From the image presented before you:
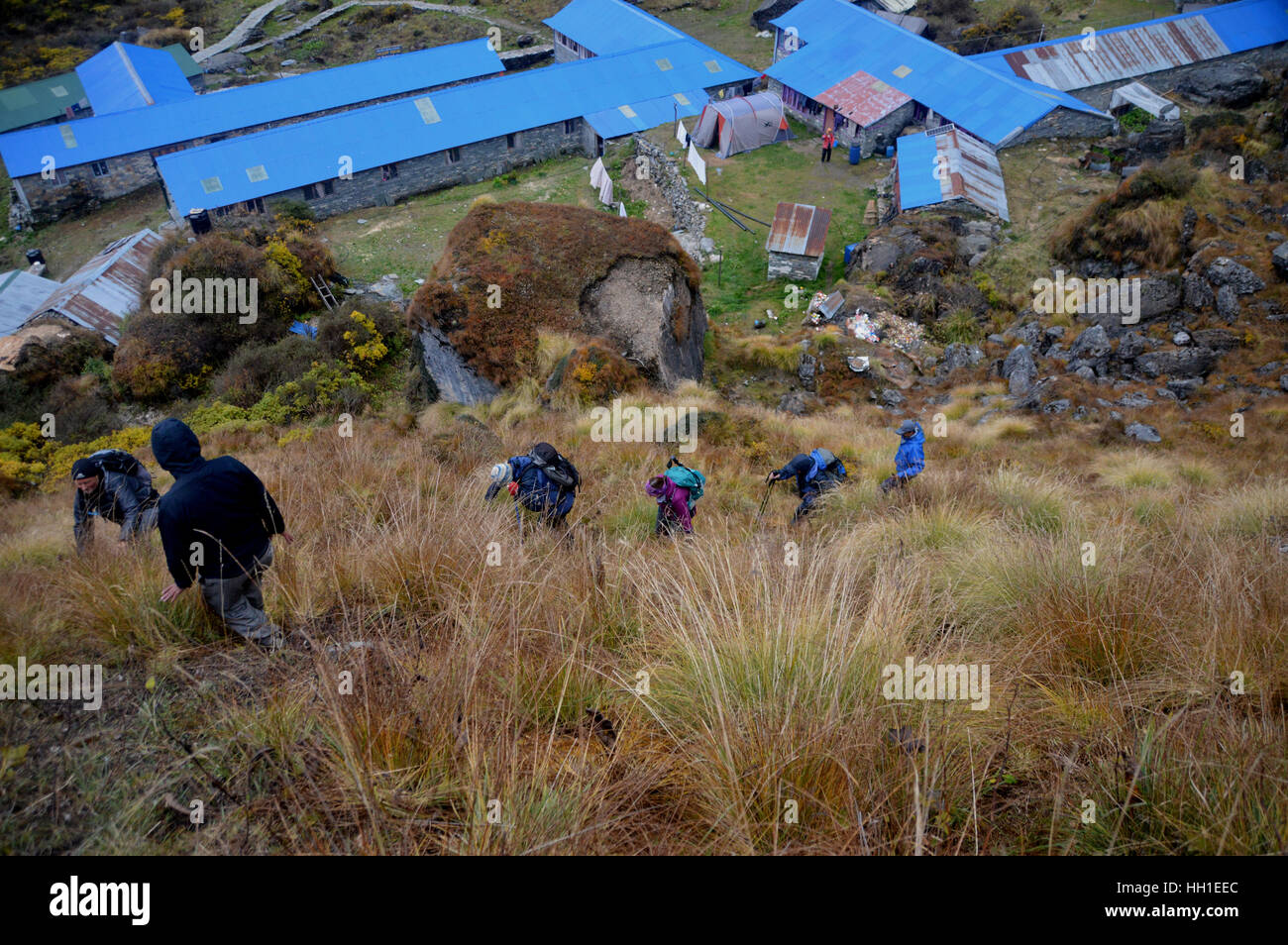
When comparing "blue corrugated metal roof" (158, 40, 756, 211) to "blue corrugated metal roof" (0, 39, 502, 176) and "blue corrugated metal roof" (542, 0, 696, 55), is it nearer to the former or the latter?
"blue corrugated metal roof" (542, 0, 696, 55)

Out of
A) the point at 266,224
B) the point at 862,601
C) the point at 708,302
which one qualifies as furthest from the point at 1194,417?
the point at 266,224

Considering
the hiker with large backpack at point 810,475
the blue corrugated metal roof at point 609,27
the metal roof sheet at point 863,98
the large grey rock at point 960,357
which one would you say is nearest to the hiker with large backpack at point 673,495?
the hiker with large backpack at point 810,475

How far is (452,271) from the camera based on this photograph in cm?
1462

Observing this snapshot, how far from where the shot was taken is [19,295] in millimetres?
22094

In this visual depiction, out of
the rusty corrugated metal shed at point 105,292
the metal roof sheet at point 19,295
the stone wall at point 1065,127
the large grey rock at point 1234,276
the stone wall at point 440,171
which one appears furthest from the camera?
the stone wall at point 440,171

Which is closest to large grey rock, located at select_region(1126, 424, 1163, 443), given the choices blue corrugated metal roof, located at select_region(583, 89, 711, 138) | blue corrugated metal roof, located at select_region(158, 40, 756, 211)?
blue corrugated metal roof, located at select_region(583, 89, 711, 138)

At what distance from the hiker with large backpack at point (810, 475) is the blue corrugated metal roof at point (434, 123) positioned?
1059 inches

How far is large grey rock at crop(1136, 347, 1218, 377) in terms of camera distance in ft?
49.1

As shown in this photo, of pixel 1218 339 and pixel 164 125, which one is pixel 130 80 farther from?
pixel 1218 339

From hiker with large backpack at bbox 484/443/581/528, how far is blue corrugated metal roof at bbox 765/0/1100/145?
25.8 meters

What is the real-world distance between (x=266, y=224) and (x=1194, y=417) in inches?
1121

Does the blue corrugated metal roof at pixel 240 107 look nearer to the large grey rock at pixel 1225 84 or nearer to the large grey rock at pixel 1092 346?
the large grey rock at pixel 1225 84

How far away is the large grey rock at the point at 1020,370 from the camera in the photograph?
15.7 meters

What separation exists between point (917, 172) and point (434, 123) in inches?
809
